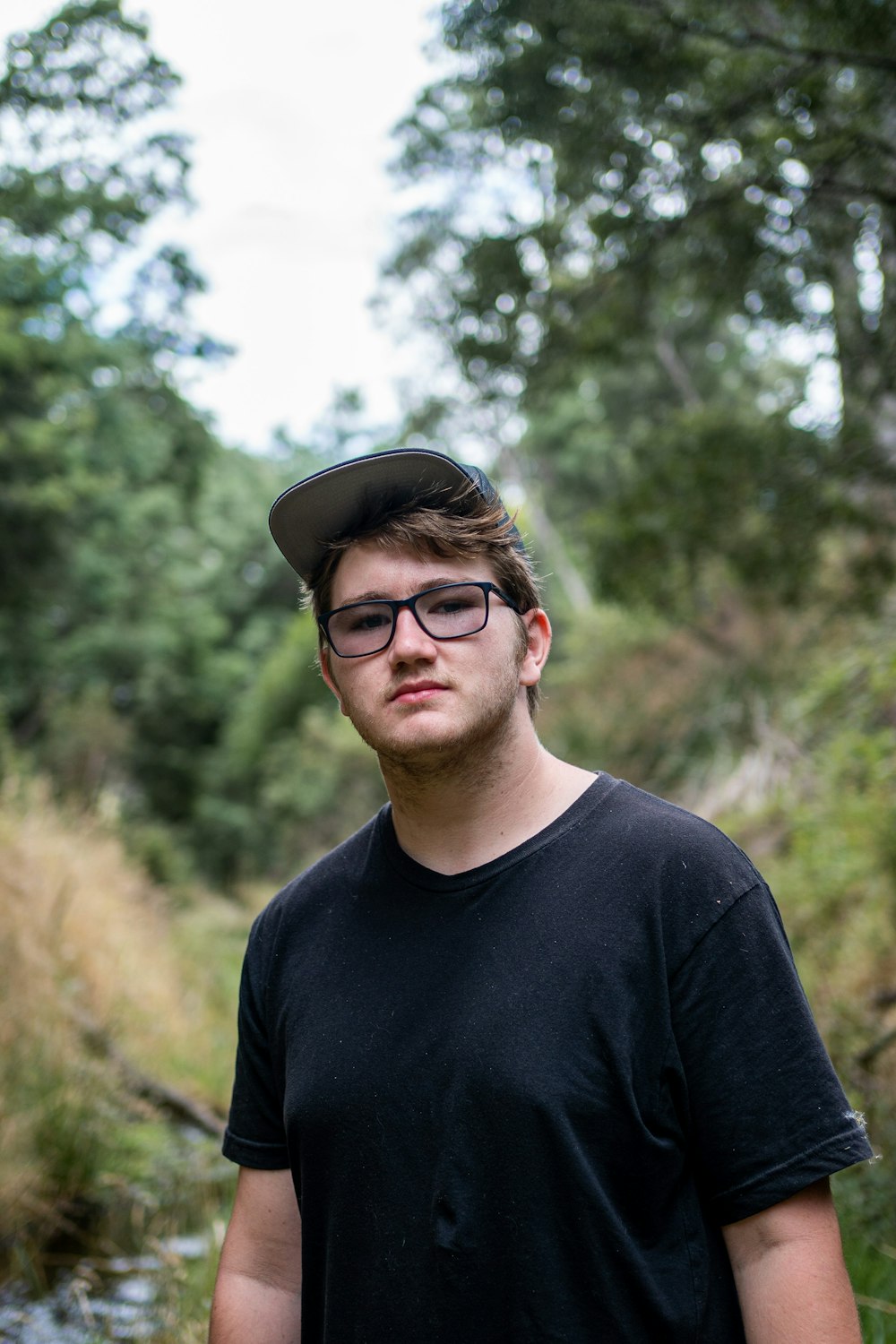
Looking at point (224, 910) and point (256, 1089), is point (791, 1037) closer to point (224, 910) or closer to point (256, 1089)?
point (256, 1089)

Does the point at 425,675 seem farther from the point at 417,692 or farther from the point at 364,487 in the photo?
the point at 364,487

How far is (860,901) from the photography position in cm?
675

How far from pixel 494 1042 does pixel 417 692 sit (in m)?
0.54

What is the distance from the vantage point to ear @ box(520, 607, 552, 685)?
6.46 feet

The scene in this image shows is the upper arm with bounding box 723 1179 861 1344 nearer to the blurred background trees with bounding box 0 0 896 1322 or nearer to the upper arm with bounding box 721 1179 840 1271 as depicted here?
the upper arm with bounding box 721 1179 840 1271

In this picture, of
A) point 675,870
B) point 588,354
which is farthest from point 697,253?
point 675,870

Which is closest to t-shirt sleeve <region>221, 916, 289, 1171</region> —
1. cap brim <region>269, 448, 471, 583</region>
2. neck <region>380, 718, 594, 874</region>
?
neck <region>380, 718, 594, 874</region>

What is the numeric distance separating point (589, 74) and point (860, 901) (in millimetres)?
5361

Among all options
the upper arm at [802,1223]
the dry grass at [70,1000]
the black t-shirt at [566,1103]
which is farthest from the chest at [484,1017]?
the dry grass at [70,1000]

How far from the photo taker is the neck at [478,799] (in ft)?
5.87

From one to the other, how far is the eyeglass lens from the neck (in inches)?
7.6

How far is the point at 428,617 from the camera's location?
72.5 inches

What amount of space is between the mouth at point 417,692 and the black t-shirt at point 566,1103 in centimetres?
Result: 28

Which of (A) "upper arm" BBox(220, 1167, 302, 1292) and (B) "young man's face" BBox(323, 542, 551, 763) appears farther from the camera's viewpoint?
(A) "upper arm" BBox(220, 1167, 302, 1292)
